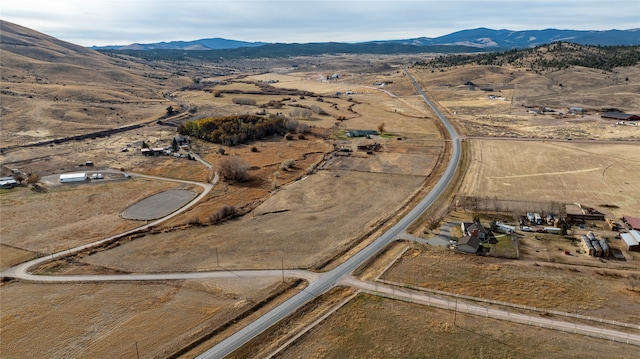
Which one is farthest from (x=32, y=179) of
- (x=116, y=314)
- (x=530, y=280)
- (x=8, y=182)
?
(x=530, y=280)

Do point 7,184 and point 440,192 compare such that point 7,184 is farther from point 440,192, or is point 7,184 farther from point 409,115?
point 409,115

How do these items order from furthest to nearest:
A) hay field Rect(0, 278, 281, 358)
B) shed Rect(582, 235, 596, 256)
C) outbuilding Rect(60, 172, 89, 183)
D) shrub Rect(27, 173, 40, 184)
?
outbuilding Rect(60, 172, 89, 183) < shrub Rect(27, 173, 40, 184) < shed Rect(582, 235, 596, 256) < hay field Rect(0, 278, 281, 358)

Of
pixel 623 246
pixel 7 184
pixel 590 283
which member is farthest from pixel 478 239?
pixel 7 184

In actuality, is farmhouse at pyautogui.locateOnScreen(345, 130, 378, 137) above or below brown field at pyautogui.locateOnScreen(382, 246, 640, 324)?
above

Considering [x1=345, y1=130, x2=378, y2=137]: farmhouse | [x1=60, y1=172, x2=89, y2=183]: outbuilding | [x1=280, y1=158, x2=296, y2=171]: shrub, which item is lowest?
[x1=60, y1=172, x2=89, y2=183]: outbuilding

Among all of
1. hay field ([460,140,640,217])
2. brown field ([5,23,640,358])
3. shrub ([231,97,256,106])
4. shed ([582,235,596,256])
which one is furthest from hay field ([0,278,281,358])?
shrub ([231,97,256,106])

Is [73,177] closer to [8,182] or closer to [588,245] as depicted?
[8,182]

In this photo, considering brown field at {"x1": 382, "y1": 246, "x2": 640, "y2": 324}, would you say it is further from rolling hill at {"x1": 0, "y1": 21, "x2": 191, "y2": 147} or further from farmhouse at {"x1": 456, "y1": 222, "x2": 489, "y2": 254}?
rolling hill at {"x1": 0, "y1": 21, "x2": 191, "y2": 147}
